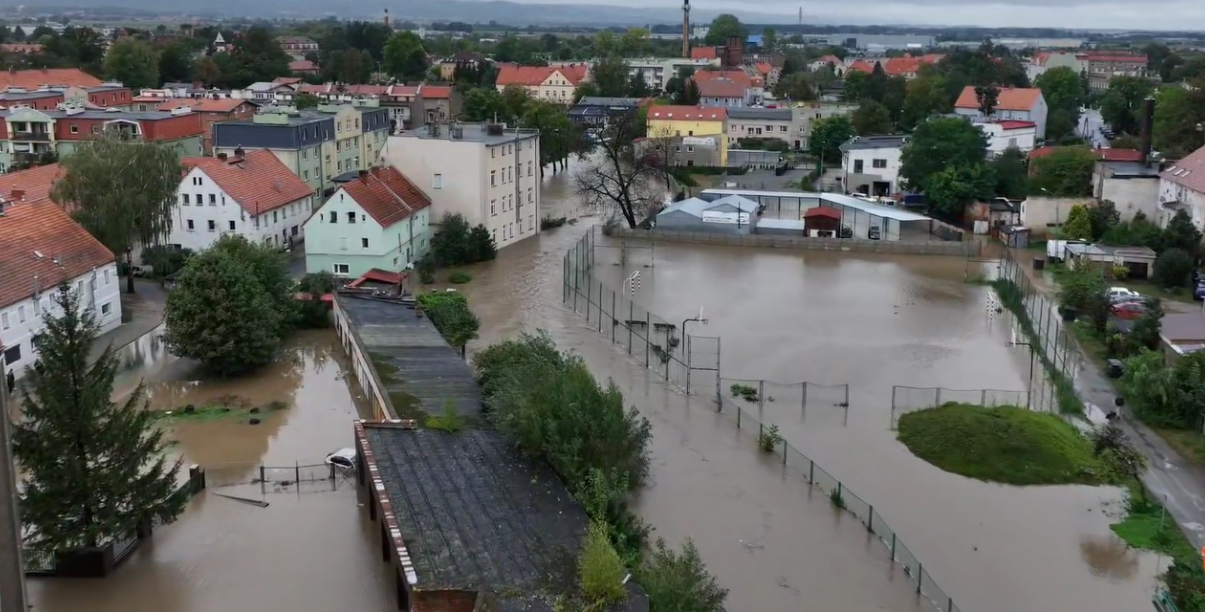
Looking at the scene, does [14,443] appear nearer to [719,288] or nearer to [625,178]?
[719,288]

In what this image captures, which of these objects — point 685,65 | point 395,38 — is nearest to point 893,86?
point 685,65

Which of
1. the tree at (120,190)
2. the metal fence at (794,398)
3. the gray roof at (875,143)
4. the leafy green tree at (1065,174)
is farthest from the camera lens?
the gray roof at (875,143)

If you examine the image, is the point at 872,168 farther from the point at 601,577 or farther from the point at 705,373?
the point at 601,577

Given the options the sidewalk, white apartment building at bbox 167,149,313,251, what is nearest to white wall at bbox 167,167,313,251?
white apartment building at bbox 167,149,313,251

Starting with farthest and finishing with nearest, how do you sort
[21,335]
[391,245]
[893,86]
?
1. [893,86]
2. [391,245]
3. [21,335]

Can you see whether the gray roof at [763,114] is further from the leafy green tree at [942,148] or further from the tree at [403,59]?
the tree at [403,59]

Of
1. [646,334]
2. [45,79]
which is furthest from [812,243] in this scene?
[45,79]

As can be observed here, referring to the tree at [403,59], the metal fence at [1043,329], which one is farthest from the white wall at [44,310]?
the tree at [403,59]
